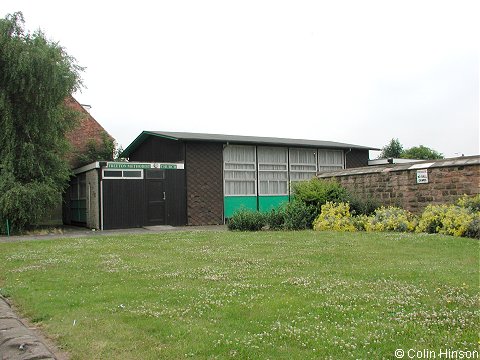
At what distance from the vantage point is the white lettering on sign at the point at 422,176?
16550 millimetres

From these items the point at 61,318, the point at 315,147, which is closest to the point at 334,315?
the point at 61,318

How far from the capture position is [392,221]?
15164 mm

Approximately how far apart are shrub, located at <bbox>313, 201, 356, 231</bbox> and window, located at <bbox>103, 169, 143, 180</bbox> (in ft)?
31.9

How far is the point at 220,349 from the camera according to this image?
14.1ft

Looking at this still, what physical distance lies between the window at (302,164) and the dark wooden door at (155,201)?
8690 mm

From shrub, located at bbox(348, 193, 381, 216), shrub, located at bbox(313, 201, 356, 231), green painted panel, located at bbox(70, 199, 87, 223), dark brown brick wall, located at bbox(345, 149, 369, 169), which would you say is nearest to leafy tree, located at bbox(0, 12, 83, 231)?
green painted panel, located at bbox(70, 199, 87, 223)

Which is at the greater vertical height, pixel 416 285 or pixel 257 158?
pixel 257 158

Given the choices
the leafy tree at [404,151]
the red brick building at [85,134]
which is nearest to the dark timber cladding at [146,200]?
the red brick building at [85,134]

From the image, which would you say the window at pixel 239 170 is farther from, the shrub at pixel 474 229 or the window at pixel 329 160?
the shrub at pixel 474 229

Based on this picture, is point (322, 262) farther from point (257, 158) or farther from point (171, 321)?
point (257, 158)

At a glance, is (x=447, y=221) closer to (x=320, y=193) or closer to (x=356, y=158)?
(x=320, y=193)

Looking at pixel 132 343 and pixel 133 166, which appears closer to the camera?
pixel 132 343

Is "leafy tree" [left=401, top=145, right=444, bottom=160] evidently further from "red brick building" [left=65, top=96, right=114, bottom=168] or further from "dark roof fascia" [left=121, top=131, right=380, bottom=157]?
"red brick building" [left=65, top=96, right=114, bottom=168]

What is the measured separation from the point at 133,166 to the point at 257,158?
25.7ft
